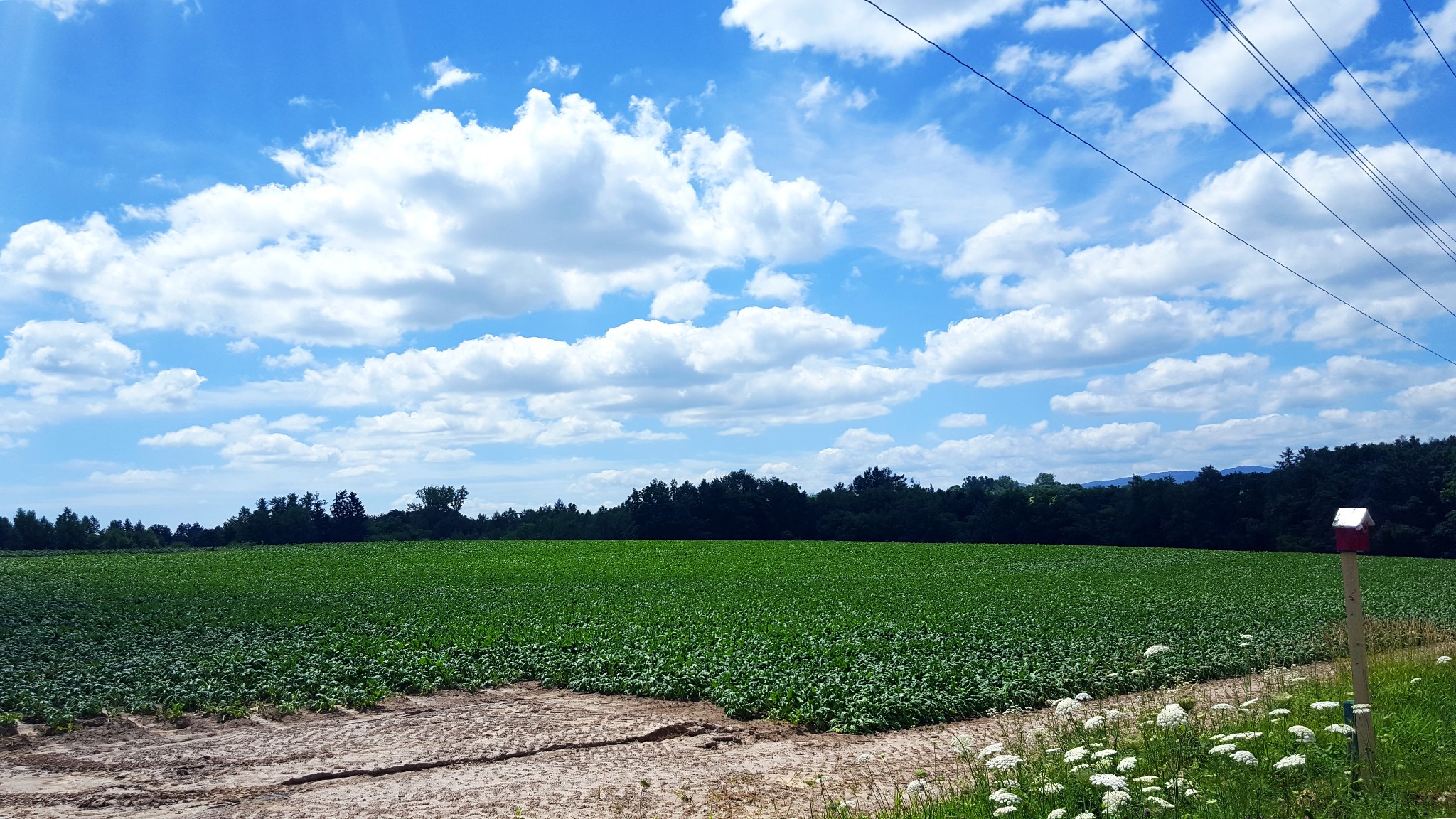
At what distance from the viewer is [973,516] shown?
9106cm

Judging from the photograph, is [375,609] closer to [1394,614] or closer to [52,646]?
[52,646]

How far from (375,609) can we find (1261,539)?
245ft

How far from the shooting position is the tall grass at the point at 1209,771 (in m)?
6.42

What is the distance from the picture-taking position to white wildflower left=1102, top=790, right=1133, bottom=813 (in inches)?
234

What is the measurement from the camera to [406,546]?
67.5 meters

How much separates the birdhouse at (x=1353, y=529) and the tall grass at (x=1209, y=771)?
1285 mm

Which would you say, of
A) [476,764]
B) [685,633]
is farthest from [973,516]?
[476,764]

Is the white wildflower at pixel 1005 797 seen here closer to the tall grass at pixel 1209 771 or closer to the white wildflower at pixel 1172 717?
the tall grass at pixel 1209 771

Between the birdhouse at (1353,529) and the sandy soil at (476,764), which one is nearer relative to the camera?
the birdhouse at (1353,529)

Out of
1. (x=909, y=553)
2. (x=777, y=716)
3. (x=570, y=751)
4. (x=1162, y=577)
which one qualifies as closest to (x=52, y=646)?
(x=570, y=751)

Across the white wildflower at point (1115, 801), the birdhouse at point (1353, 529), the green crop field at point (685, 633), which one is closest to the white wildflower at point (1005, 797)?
the white wildflower at point (1115, 801)

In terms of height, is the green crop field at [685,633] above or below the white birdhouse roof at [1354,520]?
below

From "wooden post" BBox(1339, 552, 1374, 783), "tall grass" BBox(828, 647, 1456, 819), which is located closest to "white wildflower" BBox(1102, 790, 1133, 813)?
"tall grass" BBox(828, 647, 1456, 819)

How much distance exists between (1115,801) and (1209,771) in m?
2.00
